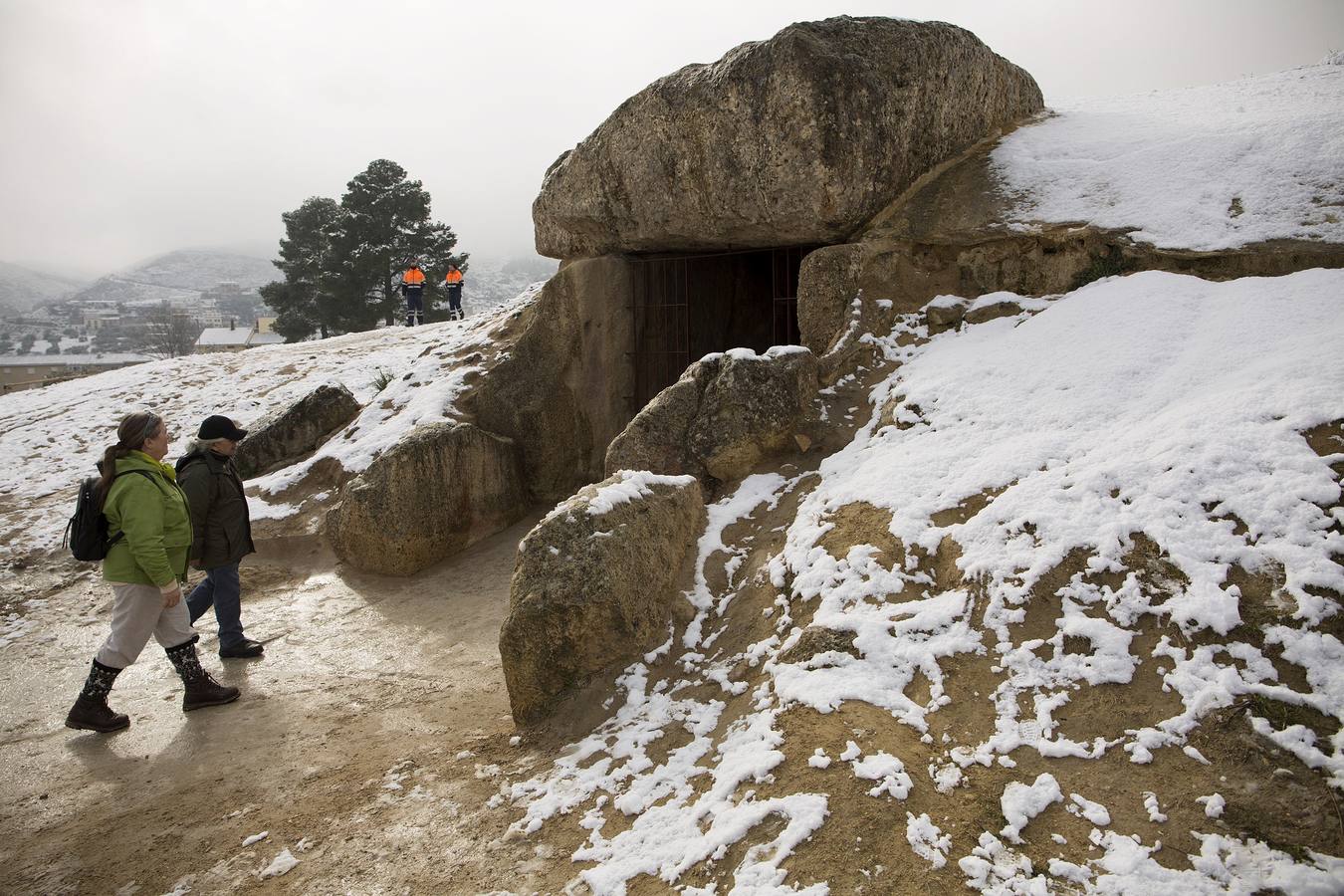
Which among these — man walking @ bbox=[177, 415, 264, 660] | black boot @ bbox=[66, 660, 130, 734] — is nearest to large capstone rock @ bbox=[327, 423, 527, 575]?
man walking @ bbox=[177, 415, 264, 660]

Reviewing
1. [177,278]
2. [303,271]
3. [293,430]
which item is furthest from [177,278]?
[293,430]

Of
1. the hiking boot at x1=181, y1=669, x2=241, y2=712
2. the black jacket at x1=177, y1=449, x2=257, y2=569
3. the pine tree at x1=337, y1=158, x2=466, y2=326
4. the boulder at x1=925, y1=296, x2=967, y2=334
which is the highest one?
the pine tree at x1=337, y1=158, x2=466, y2=326

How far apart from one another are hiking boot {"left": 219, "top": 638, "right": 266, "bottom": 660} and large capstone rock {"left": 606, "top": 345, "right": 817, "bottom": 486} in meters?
2.96

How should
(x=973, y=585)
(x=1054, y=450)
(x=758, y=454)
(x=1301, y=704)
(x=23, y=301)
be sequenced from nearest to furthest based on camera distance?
(x=1301, y=704) < (x=973, y=585) < (x=1054, y=450) < (x=758, y=454) < (x=23, y=301)

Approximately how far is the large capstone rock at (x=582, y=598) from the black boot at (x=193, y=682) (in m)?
2.06

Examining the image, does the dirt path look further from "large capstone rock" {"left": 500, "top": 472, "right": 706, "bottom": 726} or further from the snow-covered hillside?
the snow-covered hillside

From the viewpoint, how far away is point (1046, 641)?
3.32 meters

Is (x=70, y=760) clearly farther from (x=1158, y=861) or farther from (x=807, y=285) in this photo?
(x=807, y=285)

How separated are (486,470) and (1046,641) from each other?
19.0 ft

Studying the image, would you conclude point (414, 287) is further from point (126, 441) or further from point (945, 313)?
point (945, 313)

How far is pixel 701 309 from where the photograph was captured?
9117mm

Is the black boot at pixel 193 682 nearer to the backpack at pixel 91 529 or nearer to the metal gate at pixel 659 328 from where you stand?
the backpack at pixel 91 529

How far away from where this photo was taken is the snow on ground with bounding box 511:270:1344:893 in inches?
109

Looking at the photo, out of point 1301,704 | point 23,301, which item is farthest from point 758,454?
point 23,301
